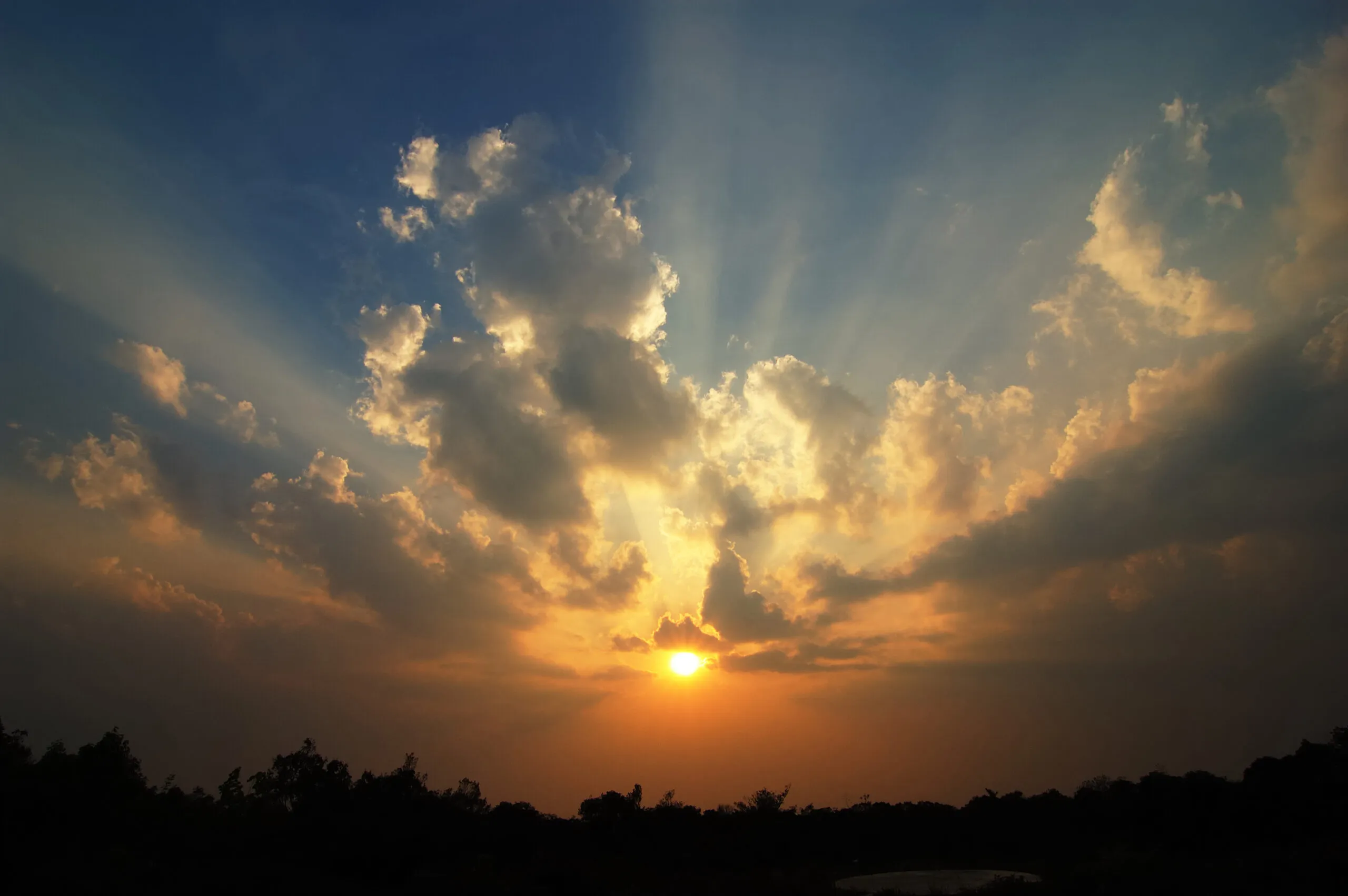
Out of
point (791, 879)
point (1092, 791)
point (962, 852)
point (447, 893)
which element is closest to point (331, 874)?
point (447, 893)

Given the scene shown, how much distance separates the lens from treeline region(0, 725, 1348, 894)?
45.9 metres

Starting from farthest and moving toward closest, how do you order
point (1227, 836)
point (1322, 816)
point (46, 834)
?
1. point (1227, 836)
2. point (1322, 816)
3. point (46, 834)

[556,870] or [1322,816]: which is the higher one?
[1322,816]

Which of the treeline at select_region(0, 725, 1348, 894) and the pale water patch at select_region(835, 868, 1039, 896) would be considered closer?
the treeline at select_region(0, 725, 1348, 894)

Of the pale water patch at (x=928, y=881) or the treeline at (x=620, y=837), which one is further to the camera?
the pale water patch at (x=928, y=881)

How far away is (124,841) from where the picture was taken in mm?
54250

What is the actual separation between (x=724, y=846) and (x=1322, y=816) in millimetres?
64402

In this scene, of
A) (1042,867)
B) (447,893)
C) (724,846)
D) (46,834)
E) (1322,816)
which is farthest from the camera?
(724,846)

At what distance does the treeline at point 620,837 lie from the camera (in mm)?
45906

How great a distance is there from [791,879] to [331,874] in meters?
43.3

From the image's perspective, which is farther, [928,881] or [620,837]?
[620,837]

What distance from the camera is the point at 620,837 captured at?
95375 mm

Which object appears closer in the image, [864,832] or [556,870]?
[556,870]

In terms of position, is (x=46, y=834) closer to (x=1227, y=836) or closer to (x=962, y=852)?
(x=962, y=852)
